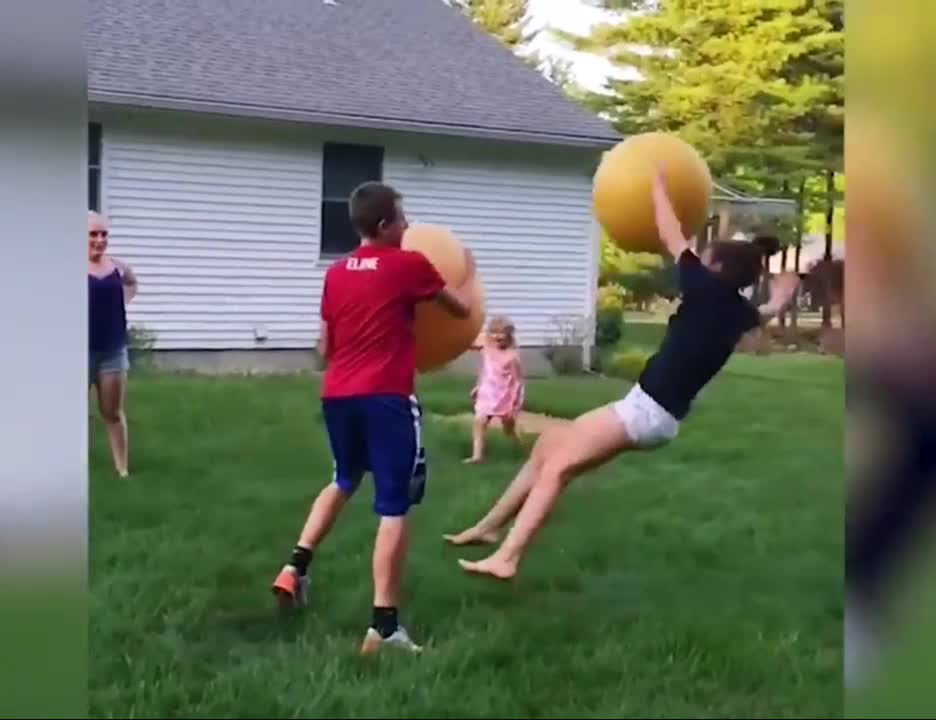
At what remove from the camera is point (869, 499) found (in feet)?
11.0

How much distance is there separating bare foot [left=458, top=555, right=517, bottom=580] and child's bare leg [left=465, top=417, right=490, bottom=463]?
45 centimetres

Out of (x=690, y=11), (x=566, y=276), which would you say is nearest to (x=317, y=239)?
(x=566, y=276)

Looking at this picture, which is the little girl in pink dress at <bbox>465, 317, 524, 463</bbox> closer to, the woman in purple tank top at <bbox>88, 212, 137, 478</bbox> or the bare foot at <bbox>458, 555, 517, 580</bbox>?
the bare foot at <bbox>458, 555, 517, 580</bbox>

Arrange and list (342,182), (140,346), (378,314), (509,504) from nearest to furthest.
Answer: (378,314) → (509,504) → (140,346) → (342,182)

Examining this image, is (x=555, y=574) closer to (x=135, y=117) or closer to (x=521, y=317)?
(x=521, y=317)

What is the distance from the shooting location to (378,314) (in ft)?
10.4

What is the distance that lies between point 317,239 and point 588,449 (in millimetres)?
947

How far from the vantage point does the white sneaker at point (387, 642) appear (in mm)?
3091

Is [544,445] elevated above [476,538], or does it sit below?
above

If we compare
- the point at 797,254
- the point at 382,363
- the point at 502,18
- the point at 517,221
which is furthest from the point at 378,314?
the point at 797,254

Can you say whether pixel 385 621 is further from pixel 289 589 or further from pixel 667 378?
pixel 667 378

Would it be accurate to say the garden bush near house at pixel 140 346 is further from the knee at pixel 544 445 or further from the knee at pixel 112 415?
the knee at pixel 544 445

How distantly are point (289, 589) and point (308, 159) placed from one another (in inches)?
47.8

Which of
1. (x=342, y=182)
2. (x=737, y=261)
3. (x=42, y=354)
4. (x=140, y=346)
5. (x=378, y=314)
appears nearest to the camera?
(x=42, y=354)
